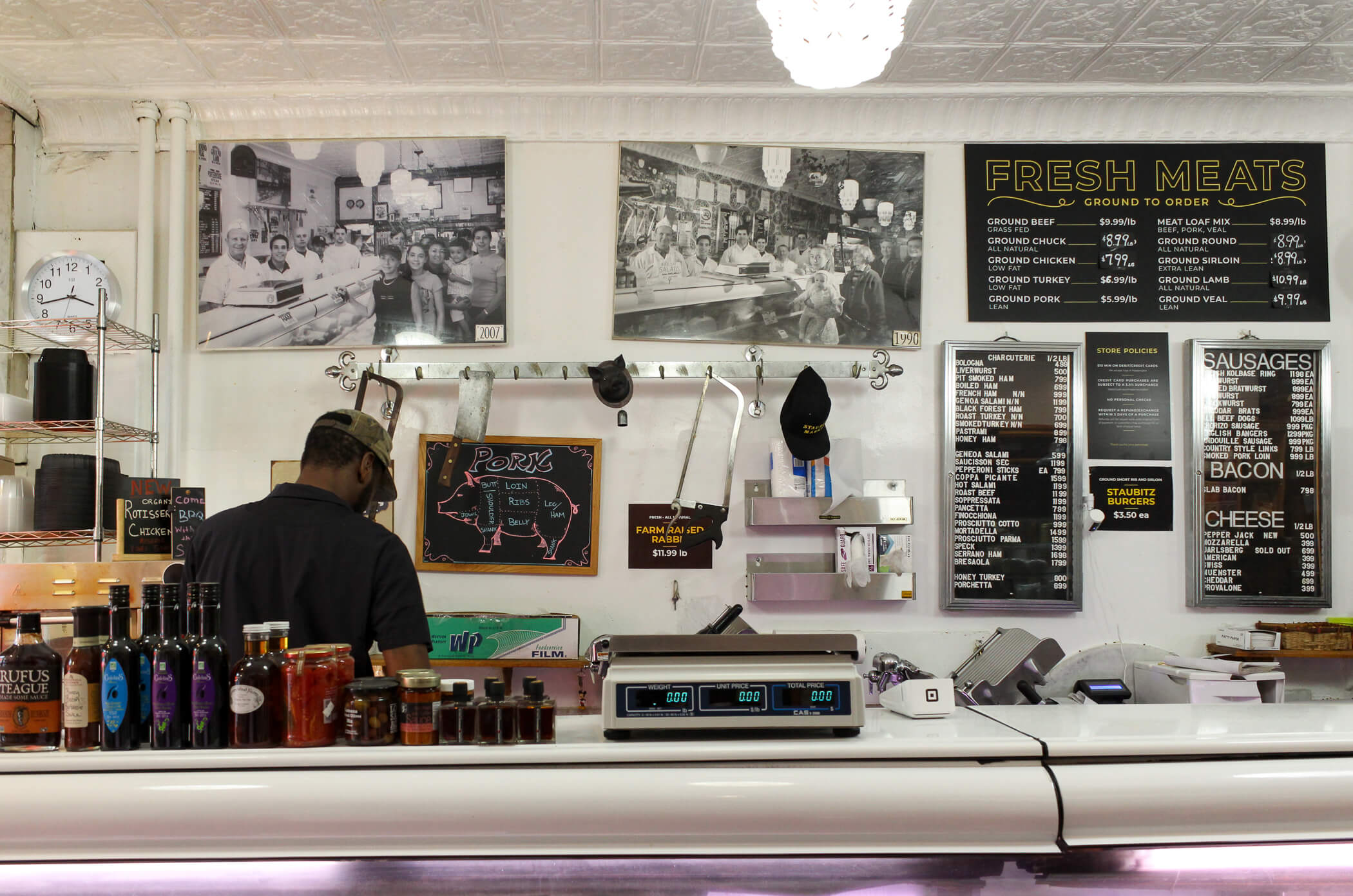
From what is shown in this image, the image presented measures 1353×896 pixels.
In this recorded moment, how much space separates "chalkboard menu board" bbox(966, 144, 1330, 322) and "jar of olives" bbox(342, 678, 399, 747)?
10.5 ft

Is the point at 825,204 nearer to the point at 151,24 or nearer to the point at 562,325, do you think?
the point at 562,325

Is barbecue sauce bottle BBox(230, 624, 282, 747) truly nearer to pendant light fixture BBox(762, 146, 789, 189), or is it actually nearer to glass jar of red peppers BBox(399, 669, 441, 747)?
glass jar of red peppers BBox(399, 669, 441, 747)

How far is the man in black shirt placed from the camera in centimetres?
228

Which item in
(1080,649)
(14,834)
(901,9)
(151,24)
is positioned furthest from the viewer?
(1080,649)

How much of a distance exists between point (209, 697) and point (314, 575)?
0.79 meters

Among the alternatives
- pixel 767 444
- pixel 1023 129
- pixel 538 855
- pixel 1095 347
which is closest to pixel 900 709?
pixel 538 855

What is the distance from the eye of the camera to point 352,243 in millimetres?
4016

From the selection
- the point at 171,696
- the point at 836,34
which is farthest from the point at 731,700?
the point at 836,34

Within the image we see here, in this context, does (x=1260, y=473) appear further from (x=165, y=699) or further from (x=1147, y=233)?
→ (x=165, y=699)

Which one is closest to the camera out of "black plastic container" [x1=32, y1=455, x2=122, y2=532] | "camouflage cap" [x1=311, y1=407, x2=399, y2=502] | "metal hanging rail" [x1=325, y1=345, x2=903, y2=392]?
"camouflage cap" [x1=311, y1=407, x2=399, y2=502]

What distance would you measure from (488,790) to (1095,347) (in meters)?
3.46

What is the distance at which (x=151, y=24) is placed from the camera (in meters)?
3.44

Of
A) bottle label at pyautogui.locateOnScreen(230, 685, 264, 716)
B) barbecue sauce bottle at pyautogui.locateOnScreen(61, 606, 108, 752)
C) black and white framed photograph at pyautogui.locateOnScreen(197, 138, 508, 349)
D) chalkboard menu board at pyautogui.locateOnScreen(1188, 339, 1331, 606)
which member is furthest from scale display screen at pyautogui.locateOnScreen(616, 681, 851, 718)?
chalkboard menu board at pyautogui.locateOnScreen(1188, 339, 1331, 606)

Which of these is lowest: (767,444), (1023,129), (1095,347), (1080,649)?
(1080,649)
